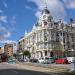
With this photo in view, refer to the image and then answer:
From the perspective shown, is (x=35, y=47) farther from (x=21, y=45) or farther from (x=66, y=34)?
(x=21, y=45)

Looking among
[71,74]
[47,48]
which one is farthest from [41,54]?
[71,74]

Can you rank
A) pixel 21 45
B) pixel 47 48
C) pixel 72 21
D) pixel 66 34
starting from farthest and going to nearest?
pixel 21 45, pixel 72 21, pixel 66 34, pixel 47 48

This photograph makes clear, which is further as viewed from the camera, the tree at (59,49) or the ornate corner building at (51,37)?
the tree at (59,49)

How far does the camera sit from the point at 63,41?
134m

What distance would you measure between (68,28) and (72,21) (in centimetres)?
2126

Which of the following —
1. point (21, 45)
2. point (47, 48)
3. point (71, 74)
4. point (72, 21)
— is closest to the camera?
point (71, 74)

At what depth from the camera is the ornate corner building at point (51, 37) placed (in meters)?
128

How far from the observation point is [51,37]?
424ft

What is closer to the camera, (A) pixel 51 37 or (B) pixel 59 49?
(A) pixel 51 37

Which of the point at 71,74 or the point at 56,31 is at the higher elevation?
the point at 56,31

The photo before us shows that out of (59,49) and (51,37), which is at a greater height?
(51,37)

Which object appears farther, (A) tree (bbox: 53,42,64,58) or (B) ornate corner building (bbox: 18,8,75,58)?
(A) tree (bbox: 53,42,64,58)

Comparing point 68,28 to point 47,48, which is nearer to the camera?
point 47,48

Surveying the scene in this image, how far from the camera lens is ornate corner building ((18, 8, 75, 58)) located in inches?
5059
